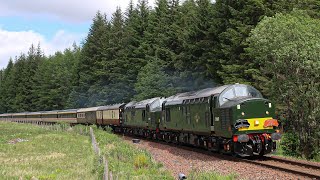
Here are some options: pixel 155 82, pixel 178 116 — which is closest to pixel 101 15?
pixel 155 82

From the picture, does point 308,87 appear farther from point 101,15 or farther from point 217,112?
point 101,15

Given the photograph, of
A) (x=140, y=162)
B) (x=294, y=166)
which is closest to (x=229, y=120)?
(x=294, y=166)

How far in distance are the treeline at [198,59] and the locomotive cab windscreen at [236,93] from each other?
4415mm

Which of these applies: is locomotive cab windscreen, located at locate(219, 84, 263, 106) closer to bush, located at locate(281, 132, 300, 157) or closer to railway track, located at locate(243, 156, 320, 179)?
railway track, located at locate(243, 156, 320, 179)

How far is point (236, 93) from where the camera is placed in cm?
2095

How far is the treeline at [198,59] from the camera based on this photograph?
2436 cm

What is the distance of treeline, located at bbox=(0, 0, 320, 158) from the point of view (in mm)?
24359

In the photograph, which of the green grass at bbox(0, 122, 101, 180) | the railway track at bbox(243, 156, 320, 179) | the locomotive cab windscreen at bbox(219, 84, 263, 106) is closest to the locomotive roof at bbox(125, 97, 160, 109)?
the green grass at bbox(0, 122, 101, 180)

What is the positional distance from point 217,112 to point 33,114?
253ft

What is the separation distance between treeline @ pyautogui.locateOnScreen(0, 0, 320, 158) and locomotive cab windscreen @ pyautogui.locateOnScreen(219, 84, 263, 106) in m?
4.41

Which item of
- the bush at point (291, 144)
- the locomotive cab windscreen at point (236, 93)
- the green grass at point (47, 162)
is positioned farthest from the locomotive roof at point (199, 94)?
the green grass at point (47, 162)

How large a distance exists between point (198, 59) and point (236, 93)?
2797 cm

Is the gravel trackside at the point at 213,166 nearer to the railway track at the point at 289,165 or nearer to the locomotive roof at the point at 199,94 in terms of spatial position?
the railway track at the point at 289,165

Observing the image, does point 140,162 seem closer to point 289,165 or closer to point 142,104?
point 289,165
